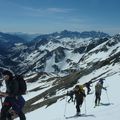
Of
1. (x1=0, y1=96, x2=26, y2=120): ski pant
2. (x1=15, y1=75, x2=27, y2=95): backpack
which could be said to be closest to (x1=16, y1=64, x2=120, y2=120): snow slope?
(x1=0, y1=96, x2=26, y2=120): ski pant

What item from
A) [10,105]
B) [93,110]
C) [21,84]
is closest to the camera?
[21,84]

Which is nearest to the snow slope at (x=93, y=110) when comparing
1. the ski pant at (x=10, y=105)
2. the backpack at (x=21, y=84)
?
the ski pant at (x=10, y=105)

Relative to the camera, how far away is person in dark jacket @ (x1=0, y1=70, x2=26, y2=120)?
50.2 feet

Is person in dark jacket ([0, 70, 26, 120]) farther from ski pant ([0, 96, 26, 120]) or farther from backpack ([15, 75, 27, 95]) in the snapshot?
backpack ([15, 75, 27, 95])

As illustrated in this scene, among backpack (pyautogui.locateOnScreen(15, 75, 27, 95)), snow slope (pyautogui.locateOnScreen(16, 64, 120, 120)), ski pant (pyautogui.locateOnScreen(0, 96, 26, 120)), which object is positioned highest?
backpack (pyautogui.locateOnScreen(15, 75, 27, 95))

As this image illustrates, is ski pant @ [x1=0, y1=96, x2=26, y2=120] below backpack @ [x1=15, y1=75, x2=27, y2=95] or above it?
below

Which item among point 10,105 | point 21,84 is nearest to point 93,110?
point 10,105

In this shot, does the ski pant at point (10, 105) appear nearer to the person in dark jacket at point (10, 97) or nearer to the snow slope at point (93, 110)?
the person in dark jacket at point (10, 97)

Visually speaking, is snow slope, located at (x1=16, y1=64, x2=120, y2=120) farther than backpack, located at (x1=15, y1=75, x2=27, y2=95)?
Yes

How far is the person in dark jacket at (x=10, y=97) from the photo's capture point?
50.2 ft

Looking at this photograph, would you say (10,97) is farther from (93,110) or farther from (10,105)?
(93,110)

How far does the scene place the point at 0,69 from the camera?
→ 1589 cm

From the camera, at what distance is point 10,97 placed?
15430 millimetres

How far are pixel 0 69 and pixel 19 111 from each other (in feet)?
7.02
